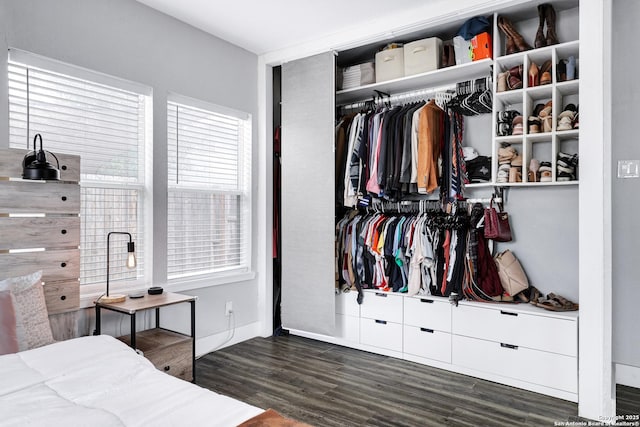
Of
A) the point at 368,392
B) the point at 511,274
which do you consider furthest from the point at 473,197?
the point at 368,392

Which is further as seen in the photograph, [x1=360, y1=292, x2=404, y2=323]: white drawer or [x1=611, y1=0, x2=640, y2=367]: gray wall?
[x1=360, y1=292, x2=404, y2=323]: white drawer

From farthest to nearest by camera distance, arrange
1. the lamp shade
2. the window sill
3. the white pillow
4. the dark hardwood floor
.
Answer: the window sill
the dark hardwood floor
the lamp shade
the white pillow

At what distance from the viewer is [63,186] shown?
257 cm

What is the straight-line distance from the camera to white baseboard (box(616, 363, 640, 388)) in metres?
3.06

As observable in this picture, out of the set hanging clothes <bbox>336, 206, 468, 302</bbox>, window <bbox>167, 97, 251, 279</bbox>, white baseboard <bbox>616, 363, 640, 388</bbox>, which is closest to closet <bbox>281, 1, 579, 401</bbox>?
hanging clothes <bbox>336, 206, 468, 302</bbox>

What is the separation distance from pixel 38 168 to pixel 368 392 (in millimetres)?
2404

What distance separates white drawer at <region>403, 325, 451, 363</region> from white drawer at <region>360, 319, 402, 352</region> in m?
0.07

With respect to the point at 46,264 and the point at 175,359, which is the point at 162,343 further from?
the point at 46,264

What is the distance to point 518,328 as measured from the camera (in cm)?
300

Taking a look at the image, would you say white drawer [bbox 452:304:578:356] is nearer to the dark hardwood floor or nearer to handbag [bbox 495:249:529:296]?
handbag [bbox 495:249:529:296]

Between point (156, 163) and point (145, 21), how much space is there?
41.5 inches

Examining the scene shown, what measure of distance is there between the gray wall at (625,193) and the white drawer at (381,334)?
156 centimetres

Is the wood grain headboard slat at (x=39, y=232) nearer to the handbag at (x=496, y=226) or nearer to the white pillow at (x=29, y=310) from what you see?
the white pillow at (x=29, y=310)

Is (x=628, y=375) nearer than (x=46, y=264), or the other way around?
(x=46, y=264)
